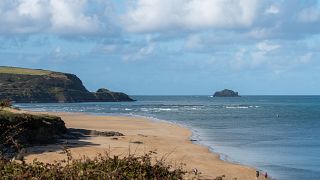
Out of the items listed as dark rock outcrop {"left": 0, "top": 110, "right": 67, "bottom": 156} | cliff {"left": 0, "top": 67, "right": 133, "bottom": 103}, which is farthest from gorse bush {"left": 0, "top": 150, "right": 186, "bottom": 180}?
cliff {"left": 0, "top": 67, "right": 133, "bottom": 103}

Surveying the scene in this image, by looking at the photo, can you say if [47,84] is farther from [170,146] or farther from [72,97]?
[170,146]

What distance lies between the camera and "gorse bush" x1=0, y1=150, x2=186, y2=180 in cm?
569

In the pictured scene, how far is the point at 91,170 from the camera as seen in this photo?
18.8ft

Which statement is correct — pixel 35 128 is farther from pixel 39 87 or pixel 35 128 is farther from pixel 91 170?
pixel 39 87

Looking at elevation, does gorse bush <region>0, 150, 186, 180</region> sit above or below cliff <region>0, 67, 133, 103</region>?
below

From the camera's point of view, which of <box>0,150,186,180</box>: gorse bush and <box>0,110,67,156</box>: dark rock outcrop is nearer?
<box>0,150,186,180</box>: gorse bush

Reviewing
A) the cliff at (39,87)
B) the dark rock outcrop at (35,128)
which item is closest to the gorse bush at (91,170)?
the dark rock outcrop at (35,128)

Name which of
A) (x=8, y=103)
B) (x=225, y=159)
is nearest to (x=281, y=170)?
(x=225, y=159)

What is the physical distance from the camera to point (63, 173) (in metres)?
5.82

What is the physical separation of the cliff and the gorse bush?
16307 cm

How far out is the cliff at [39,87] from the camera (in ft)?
563

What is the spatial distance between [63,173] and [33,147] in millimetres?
23103

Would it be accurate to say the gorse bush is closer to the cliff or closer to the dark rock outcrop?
the dark rock outcrop

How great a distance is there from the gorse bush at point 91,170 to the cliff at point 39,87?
163m
